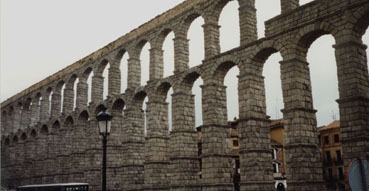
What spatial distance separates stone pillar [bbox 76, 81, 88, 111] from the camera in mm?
36656

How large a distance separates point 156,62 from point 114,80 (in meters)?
5.70

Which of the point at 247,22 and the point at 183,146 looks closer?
the point at 247,22

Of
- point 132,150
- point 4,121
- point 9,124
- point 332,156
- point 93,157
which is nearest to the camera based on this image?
point 132,150

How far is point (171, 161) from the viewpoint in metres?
25.3

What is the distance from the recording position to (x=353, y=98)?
52.2 feet

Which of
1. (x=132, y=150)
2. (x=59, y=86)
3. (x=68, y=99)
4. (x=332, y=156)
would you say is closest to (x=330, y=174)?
(x=332, y=156)

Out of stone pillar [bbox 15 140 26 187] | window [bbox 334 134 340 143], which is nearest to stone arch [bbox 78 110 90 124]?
stone pillar [bbox 15 140 26 187]

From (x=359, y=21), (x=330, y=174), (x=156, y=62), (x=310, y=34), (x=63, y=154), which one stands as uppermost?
(x=156, y=62)

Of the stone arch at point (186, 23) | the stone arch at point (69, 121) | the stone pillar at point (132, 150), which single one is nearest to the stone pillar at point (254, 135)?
the stone arch at point (186, 23)

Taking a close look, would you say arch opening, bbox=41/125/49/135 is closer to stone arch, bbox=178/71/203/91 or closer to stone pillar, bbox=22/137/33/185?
stone pillar, bbox=22/137/33/185

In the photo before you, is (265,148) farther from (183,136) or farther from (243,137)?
(183,136)

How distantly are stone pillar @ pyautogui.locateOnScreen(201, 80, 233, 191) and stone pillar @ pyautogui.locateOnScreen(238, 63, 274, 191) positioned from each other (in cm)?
208

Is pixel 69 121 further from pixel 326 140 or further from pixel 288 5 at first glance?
pixel 326 140

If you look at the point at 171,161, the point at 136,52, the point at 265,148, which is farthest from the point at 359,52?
the point at 136,52
